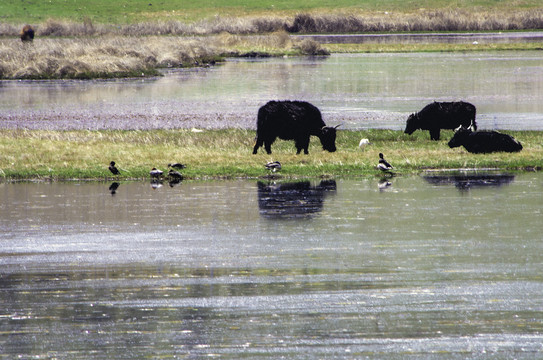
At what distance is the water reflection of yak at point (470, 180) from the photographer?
20.5m

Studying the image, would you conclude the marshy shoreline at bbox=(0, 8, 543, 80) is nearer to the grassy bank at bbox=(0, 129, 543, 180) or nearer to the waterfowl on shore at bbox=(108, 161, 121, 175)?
the grassy bank at bbox=(0, 129, 543, 180)

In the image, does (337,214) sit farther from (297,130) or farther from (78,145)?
(78,145)

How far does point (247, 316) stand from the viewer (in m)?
11.1

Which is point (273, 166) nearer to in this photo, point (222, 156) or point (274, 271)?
point (222, 156)

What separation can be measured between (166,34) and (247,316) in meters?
94.7

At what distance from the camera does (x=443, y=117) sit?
28.3 metres

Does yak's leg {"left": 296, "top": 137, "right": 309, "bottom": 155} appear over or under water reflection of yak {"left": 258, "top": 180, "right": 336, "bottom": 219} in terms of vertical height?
over

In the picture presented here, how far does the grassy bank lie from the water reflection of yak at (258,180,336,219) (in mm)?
1300

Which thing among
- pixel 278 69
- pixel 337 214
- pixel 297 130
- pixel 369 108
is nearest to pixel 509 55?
pixel 278 69

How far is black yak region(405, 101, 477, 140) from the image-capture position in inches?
1108

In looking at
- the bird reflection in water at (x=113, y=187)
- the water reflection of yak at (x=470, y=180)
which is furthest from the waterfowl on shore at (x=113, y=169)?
the water reflection of yak at (x=470, y=180)

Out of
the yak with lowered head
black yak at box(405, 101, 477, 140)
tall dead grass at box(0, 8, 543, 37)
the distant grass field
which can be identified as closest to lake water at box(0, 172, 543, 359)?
the yak with lowered head

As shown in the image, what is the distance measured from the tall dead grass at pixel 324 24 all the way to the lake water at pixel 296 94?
32.3 m

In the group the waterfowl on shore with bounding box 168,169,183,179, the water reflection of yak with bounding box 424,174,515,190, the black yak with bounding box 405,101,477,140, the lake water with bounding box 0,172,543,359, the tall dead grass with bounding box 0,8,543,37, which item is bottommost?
the lake water with bounding box 0,172,543,359
